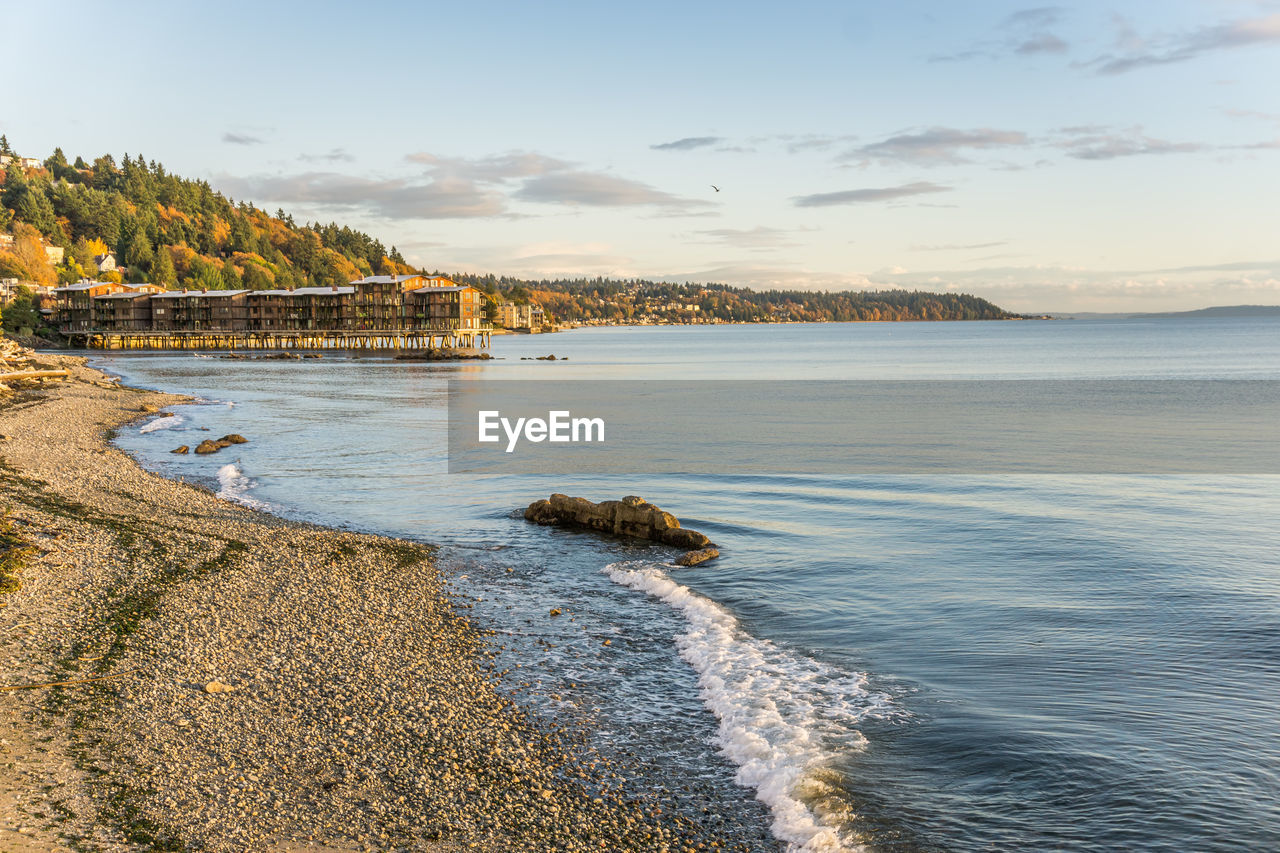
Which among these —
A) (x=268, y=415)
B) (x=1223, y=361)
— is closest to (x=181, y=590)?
(x=268, y=415)

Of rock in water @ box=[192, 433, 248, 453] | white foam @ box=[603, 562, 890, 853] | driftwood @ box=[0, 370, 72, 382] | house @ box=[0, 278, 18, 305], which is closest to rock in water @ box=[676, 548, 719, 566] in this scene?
white foam @ box=[603, 562, 890, 853]

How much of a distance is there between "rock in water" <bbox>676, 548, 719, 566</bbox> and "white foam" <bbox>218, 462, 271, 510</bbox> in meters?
11.8

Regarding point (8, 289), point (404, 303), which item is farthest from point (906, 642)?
point (8, 289)

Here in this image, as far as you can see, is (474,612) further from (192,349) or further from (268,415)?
(192,349)

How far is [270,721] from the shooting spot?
9453 mm

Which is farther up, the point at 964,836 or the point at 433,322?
the point at 433,322

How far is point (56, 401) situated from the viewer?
48.7 metres

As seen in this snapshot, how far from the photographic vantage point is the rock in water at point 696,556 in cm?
1742

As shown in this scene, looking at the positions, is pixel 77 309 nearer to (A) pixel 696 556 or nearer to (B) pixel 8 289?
(B) pixel 8 289

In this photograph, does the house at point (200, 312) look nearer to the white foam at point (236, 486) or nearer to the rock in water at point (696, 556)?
the white foam at point (236, 486)

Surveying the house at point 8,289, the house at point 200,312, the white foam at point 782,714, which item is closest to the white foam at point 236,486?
the white foam at point 782,714

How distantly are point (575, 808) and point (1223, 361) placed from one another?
387 feet

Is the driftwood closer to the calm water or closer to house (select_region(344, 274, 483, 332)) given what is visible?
the calm water

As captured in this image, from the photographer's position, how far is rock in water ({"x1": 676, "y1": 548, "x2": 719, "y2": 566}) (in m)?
17.4
